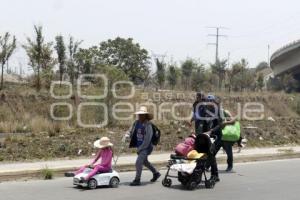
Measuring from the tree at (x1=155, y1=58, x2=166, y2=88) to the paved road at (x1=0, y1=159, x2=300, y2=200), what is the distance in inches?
1291

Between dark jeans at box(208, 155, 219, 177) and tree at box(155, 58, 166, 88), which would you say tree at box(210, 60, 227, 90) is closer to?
tree at box(155, 58, 166, 88)

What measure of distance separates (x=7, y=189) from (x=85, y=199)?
192 centimetres

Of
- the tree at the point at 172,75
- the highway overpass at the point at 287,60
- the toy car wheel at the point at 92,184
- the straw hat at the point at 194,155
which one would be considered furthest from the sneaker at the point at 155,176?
the highway overpass at the point at 287,60

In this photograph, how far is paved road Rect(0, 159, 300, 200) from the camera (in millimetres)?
10734

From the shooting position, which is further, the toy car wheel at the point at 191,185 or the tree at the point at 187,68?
the tree at the point at 187,68

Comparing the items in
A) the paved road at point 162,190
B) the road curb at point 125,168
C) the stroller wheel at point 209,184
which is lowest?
the paved road at point 162,190

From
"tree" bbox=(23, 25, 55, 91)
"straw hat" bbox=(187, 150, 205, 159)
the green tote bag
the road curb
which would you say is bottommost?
the road curb

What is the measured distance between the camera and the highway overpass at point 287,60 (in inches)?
2746

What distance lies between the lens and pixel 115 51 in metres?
70.4

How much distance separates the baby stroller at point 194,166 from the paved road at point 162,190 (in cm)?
16

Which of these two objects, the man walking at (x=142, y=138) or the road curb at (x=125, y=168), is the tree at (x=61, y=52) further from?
the man walking at (x=142, y=138)

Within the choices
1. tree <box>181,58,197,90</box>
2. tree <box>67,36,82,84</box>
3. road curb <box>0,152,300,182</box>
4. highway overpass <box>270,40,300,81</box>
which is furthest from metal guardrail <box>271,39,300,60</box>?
road curb <box>0,152,300,182</box>

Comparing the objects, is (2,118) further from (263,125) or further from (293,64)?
(293,64)

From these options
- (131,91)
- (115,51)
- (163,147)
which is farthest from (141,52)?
(163,147)
